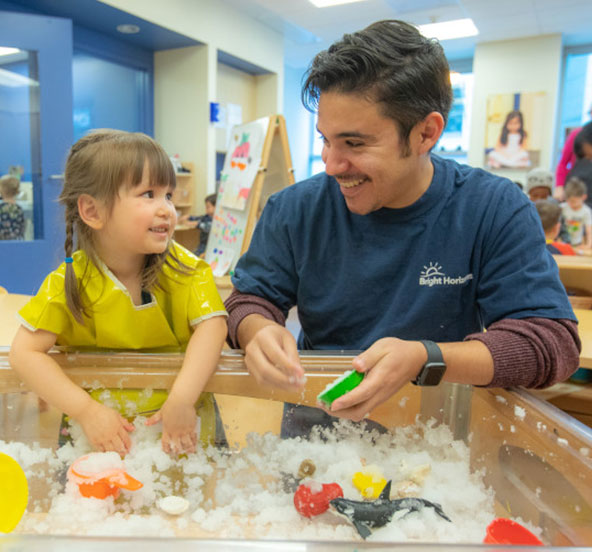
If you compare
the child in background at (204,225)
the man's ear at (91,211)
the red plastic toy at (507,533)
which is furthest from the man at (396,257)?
the child in background at (204,225)

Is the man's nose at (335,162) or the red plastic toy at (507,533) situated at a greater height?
the man's nose at (335,162)

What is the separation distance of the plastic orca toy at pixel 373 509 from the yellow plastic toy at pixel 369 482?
2cm

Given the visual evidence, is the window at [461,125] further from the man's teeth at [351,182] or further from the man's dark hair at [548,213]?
the man's teeth at [351,182]

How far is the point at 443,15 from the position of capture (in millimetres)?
5793

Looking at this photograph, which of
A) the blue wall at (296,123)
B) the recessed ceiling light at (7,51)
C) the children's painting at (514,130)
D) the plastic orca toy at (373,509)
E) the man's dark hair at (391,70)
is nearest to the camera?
the plastic orca toy at (373,509)

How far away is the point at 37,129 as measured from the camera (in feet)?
14.0

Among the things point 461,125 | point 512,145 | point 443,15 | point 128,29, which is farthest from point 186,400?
point 461,125

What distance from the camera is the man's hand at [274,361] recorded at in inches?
32.4

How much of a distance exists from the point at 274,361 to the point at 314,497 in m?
0.21

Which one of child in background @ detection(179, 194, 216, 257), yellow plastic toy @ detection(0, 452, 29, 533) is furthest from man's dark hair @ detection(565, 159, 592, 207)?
yellow plastic toy @ detection(0, 452, 29, 533)

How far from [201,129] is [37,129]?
184cm

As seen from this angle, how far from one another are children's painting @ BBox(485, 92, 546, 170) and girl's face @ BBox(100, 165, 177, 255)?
21.7 feet

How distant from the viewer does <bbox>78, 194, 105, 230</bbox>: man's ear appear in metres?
0.98

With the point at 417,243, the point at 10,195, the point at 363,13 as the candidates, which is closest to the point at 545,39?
the point at 363,13
